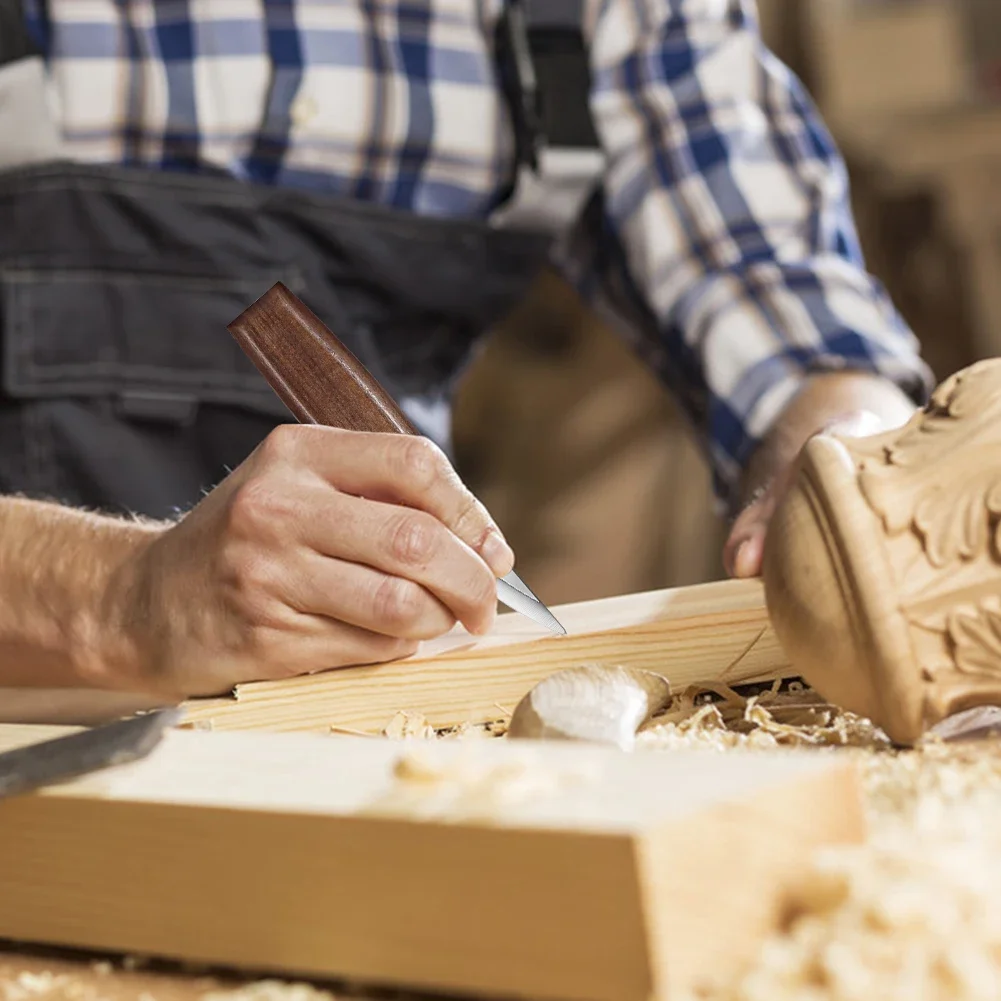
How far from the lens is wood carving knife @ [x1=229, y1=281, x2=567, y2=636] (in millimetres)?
981

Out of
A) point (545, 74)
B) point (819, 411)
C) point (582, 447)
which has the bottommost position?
point (582, 447)

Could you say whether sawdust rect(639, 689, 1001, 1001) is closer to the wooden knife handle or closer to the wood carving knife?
the wood carving knife

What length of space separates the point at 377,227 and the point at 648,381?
1784mm

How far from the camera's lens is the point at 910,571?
2.36 feet

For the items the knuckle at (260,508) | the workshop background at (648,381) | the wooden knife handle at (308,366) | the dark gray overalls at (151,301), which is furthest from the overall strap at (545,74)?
the workshop background at (648,381)

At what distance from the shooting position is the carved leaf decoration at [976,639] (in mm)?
717

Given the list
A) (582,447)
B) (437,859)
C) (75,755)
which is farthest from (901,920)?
(582,447)

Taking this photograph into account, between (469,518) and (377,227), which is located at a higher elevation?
(469,518)

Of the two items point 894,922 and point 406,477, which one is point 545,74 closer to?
point 406,477

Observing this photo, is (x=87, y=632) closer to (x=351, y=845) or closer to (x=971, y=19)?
(x=351, y=845)

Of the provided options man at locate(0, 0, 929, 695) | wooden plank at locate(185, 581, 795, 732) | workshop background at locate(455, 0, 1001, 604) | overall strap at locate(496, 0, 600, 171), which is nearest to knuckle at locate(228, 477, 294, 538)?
wooden plank at locate(185, 581, 795, 732)

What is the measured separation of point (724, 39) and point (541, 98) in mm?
260

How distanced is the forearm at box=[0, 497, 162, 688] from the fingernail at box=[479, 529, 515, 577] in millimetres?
285

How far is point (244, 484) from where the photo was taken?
95cm
